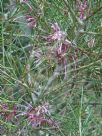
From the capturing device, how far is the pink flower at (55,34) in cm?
98

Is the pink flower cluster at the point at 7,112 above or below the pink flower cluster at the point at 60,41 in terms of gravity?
below

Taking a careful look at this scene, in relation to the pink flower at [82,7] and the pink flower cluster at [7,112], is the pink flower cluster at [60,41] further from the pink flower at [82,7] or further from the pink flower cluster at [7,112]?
the pink flower cluster at [7,112]

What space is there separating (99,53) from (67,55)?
80mm

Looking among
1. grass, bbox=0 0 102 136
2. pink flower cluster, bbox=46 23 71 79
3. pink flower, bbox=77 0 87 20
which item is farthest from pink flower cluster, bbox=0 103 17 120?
pink flower, bbox=77 0 87 20

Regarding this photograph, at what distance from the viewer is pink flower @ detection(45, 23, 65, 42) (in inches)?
38.4

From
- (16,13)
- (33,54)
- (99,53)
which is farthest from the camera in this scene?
(16,13)

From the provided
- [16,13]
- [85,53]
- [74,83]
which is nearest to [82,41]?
[85,53]

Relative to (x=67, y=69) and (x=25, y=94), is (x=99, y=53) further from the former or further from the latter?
(x=25, y=94)

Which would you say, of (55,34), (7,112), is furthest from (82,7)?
(7,112)

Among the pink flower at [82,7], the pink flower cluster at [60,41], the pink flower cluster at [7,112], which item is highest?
the pink flower at [82,7]

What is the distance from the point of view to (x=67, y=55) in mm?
1018

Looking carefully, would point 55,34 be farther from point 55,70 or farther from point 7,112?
point 7,112

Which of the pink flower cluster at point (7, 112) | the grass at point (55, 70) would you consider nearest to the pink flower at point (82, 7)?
the grass at point (55, 70)

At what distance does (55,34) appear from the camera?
98 cm
